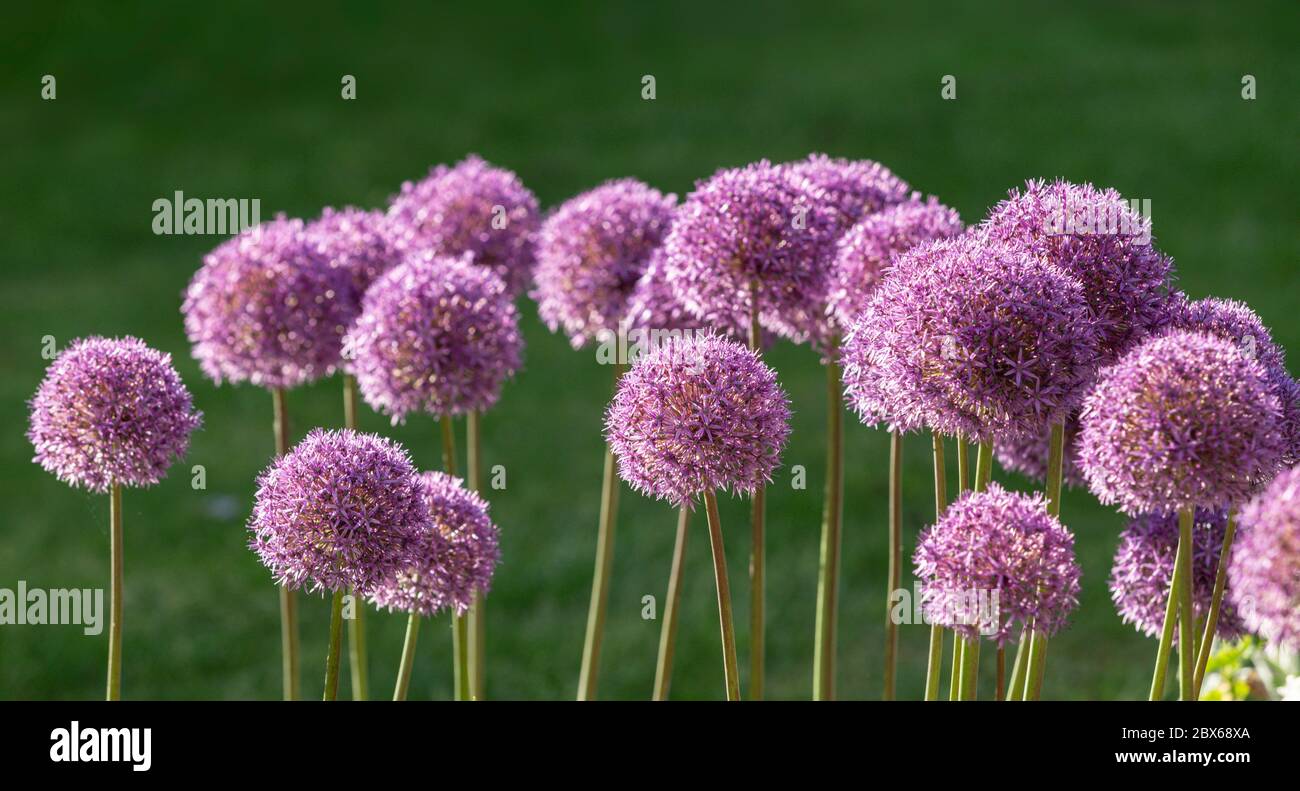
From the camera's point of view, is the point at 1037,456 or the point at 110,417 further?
the point at 1037,456

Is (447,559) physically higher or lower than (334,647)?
higher

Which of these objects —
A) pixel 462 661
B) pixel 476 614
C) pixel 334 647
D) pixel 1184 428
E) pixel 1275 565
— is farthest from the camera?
pixel 476 614

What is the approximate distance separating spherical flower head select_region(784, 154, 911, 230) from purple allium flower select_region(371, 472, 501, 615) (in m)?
0.80

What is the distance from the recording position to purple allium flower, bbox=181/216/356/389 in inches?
95.0

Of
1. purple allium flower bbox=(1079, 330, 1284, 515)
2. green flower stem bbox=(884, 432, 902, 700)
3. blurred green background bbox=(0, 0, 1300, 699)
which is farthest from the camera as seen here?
blurred green background bbox=(0, 0, 1300, 699)

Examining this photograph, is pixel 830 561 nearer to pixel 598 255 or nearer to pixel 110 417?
pixel 598 255

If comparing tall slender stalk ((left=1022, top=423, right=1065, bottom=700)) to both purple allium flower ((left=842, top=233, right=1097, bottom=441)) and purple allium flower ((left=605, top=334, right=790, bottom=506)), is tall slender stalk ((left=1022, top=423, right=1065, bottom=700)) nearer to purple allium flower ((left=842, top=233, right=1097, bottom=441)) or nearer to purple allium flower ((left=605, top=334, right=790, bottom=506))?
purple allium flower ((left=842, top=233, right=1097, bottom=441))

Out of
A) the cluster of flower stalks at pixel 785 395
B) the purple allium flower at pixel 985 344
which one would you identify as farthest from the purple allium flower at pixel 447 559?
the purple allium flower at pixel 985 344

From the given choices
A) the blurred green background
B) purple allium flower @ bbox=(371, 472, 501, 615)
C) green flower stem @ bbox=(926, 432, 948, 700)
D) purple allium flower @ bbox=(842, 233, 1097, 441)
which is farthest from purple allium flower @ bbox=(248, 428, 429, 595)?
the blurred green background

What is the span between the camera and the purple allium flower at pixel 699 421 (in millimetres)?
1686

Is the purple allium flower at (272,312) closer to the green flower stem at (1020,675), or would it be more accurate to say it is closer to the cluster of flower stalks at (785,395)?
the cluster of flower stalks at (785,395)

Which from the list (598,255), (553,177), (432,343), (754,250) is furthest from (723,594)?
(553,177)

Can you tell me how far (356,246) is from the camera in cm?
265

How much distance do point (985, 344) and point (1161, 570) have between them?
0.53 meters
